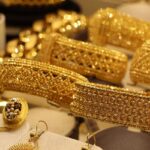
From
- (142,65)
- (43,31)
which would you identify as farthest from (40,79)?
(43,31)

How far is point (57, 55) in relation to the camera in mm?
702

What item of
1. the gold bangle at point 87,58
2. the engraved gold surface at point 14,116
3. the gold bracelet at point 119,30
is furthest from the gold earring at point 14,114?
the gold bracelet at point 119,30

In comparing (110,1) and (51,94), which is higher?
(110,1)

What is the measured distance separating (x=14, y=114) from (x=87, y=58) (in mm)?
209

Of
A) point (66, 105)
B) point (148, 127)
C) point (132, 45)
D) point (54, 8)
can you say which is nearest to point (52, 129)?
point (66, 105)

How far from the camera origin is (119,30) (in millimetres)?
788

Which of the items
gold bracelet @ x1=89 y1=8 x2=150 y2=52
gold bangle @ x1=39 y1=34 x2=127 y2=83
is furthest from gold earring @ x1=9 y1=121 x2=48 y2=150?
gold bracelet @ x1=89 y1=8 x2=150 y2=52

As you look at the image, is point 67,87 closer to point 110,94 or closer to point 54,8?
point 110,94

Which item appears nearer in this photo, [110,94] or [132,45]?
[110,94]

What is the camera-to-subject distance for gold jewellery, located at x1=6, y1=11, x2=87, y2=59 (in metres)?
0.78

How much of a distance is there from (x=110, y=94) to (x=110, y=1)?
0.59 m

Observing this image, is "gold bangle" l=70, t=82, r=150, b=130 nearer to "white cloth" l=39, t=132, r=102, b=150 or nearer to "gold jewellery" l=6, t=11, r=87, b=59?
"white cloth" l=39, t=132, r=102, b=150

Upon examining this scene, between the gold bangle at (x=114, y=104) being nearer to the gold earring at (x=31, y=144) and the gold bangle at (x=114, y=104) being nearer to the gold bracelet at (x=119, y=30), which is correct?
the gold earring at (x=31, y=144)

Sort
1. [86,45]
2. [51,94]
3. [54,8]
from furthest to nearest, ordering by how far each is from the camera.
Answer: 1. [54,8]
2. [86,45]
3. [51,94]
